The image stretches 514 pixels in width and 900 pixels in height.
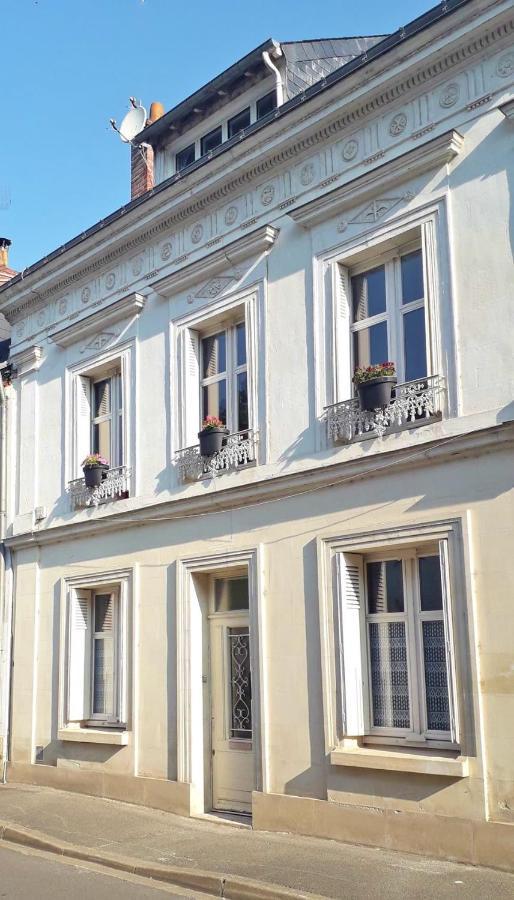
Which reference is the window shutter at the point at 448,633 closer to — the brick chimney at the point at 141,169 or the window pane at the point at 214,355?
the window pane at the point at 214,355

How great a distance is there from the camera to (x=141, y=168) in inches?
638

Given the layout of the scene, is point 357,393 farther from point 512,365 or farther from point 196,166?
point 196,166

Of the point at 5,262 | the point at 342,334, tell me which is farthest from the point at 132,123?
the point at 342,334

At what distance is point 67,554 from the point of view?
14188mm

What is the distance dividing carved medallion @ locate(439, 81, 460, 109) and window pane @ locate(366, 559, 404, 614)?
467cm

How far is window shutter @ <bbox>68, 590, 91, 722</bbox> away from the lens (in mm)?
13641

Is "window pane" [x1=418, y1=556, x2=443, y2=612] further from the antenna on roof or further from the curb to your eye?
the antenna on roof

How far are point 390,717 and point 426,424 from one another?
9.71 feet

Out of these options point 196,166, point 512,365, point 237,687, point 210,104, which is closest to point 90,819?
point 237,687

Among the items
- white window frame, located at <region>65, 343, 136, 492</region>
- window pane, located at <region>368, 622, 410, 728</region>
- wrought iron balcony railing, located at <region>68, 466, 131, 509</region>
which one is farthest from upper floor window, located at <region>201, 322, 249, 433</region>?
window pane, located at <region>368, 622, 410, 728</region>

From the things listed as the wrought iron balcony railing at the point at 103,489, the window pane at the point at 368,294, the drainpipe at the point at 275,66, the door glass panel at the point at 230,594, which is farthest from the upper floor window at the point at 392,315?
the wrought iron balcony railing at the point at 103,489

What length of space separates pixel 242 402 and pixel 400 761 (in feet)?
15.9

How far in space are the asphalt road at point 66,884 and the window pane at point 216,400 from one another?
5.45 meters

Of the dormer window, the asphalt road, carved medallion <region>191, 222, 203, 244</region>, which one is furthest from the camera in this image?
the dormer window
